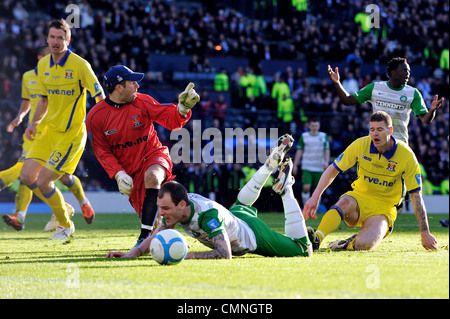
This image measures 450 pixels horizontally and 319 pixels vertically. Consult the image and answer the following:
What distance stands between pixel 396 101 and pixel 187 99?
138 inches

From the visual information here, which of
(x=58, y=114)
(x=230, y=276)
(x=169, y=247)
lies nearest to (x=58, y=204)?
(x=58, y=114)

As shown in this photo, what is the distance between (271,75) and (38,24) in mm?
7457

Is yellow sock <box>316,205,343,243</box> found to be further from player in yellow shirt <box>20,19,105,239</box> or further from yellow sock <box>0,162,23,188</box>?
yellow sock <box>0,162,23,188</box>

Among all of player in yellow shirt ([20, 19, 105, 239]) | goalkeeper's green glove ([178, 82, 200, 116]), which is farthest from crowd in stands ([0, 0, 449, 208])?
goalkeeper's green glove ([178, 82, 200, 116])

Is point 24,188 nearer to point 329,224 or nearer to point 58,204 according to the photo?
point 58,204

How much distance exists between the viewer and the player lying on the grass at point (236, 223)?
6137 mm

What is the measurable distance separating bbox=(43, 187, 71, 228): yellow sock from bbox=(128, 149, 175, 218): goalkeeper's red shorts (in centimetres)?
158

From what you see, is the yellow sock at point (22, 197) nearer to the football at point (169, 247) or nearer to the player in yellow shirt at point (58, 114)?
the player in yellow shirt at point (58, 114)

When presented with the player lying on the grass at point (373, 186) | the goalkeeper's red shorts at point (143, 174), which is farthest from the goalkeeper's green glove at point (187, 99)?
the player lying on the grass at point (373, 186)

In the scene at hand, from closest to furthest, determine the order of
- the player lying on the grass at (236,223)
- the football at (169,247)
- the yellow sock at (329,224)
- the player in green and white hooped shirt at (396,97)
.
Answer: the football at (169,247), the player lying on the grass at (236,223), the yellow sock at (329,224), the player in green and white hooped shirt at (396,97)

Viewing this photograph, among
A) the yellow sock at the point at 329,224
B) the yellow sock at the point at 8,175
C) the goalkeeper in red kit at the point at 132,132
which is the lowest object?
the yellow sock at the point at 8,175

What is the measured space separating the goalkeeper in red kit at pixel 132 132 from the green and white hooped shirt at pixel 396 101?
10.00ft

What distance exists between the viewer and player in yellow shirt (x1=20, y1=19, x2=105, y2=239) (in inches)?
347
